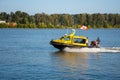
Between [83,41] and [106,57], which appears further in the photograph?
[83,41]

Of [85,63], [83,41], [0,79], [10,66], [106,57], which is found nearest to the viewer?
[0,79]

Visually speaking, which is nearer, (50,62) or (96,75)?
(96,75)

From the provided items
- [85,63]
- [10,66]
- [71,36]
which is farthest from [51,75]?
[71,36]

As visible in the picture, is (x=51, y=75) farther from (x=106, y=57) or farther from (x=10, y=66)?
(x=106, y=57)

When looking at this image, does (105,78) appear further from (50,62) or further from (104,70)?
(50,62)

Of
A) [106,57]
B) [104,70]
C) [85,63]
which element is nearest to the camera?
[104,70]

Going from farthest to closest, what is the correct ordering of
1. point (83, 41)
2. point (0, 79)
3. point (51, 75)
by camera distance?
point (83, 41), point (51, 75), point (0, 79)

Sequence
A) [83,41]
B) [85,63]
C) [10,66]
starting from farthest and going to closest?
[83,41]
[85,63]
[10,66]

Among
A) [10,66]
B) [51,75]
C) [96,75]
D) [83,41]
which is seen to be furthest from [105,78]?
[83,41]

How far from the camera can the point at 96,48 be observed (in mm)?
46969

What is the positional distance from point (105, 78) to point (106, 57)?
15.2 m

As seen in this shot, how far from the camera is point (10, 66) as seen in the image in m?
33.5

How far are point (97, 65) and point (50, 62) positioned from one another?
4.64m

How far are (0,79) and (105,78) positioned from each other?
7117 mm
